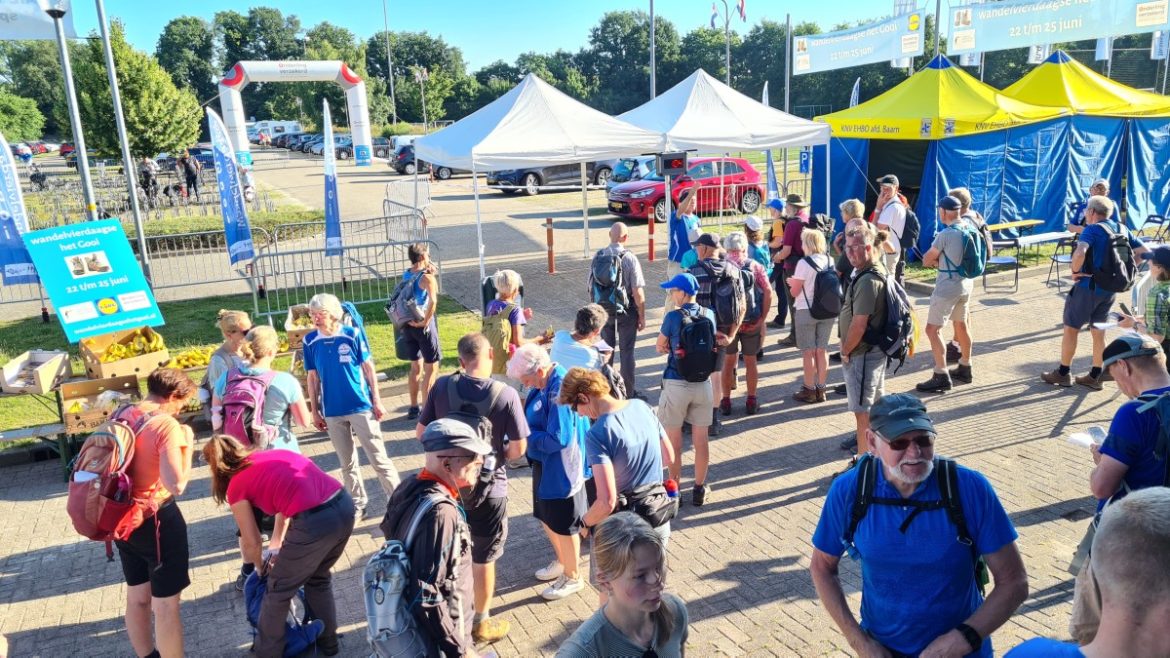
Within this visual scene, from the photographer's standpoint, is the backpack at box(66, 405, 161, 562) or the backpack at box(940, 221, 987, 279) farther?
the backpack at box(940, 221, 987, 279)

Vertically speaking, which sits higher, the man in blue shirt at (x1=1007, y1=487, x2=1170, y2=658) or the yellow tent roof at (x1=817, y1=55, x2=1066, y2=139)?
the yellow tent roof at (x1=817, y1=55, x2=1066, y2=139)

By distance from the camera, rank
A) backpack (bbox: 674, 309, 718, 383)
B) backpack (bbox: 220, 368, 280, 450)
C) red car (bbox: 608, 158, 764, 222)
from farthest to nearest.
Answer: red car (bbox: 608, 158, 764, 222) < backpack (bbox: 674, 309, 718, 383) < backpack (bbox: 220, 368, 280, 450)

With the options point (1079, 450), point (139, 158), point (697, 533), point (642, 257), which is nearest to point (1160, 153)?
point (642, 257)

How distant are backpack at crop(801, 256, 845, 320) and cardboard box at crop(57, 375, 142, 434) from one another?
6441mm

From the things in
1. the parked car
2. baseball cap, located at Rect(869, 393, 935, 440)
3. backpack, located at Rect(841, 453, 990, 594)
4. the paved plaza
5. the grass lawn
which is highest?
the parked car

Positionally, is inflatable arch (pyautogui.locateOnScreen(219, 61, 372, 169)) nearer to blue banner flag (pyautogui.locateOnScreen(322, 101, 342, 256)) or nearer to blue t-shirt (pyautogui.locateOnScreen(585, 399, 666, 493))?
blue banner flag (pyautogui.locateOnScreen(322, 101, 342, 256))

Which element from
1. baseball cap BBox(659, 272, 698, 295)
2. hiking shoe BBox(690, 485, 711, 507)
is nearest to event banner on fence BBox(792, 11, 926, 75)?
baseball cap BBox(659, 272, 698, 295)

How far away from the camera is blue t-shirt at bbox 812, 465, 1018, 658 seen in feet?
9.25

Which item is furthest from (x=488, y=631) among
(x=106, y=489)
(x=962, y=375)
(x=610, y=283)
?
(x=962, y=375)

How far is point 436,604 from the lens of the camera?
10.7 feet

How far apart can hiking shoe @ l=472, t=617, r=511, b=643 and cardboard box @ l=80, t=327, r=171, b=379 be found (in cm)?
493

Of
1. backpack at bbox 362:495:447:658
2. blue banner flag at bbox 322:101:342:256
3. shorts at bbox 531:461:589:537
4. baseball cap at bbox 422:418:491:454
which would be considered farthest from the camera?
blue banner flag at bbox 322:101:342:256

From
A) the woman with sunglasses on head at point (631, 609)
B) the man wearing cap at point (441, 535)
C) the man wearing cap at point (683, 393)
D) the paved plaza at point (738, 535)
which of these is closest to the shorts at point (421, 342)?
the paved plaza at point (738, 535)

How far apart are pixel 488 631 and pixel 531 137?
8.34 m
